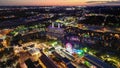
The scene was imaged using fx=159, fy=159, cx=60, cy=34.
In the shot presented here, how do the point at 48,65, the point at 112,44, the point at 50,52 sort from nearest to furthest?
the point at 48,65 → the point at 50,52 → the point at 112,44

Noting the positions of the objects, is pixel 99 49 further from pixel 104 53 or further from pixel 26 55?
pixel 26 55

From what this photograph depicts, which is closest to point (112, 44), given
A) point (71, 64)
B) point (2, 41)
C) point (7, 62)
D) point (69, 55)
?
point (69, 55)

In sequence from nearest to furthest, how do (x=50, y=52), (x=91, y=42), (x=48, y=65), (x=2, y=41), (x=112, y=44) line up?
(x=48, y=65) < (x=50, y=52) < (x=112, y=44) < (x=91, y=42) < (x=2, y=41)

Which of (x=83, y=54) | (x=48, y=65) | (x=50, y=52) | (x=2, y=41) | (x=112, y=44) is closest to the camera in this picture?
(x=48, y=65)

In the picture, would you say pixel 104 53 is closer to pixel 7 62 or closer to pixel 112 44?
pixel 112 44

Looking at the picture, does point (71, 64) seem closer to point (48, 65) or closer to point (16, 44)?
point (48, 65)

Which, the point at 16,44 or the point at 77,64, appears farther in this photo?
the point at 16,44

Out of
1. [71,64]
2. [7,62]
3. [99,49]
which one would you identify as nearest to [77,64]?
[71,64]

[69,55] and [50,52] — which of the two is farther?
[50,52]
